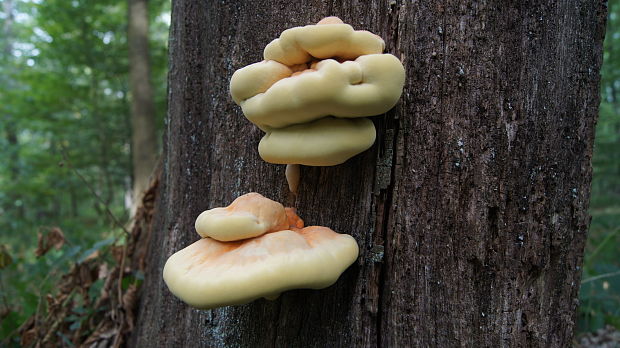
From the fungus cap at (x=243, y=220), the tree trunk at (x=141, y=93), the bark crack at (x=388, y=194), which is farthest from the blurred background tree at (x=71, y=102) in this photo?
the bark crack at (x=388, y=194)

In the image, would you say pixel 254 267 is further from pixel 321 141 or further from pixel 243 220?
pixel 321 141

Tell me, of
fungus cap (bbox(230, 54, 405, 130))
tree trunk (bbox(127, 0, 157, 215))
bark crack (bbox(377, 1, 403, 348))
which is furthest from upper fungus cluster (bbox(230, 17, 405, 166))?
tree trunk (bbox(127, 0, 157, 215))

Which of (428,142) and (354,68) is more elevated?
(354,68)

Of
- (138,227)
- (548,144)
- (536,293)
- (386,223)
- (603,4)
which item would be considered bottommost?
(138,227)

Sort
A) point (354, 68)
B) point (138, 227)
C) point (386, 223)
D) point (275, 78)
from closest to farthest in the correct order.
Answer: point (354, 68) → point (275, 78) → point (386, 223) → point (138, 227)

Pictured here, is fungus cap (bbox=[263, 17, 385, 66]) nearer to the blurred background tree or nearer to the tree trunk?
the tree trunk

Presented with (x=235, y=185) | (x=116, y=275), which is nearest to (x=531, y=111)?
(x=235, y=185)

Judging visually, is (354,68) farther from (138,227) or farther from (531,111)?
(138,227)
